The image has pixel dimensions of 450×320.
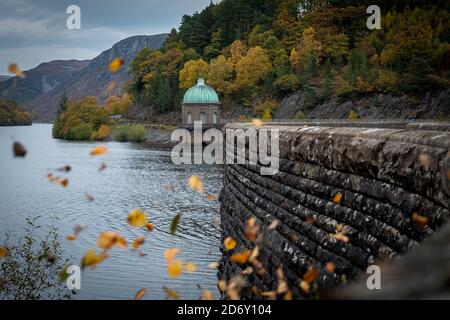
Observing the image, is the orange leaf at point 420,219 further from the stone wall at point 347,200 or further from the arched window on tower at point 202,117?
the arched window on tower at point 202,117

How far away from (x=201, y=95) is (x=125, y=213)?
7402 centimetres

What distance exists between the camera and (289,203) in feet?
32.0

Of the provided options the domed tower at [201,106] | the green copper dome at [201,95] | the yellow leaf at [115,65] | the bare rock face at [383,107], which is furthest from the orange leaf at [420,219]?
the green copper dome at [201,95]

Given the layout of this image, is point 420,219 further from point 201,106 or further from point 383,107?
point 201,106

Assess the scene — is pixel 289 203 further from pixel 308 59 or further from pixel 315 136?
pixel 308 59

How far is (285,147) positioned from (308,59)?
269ft

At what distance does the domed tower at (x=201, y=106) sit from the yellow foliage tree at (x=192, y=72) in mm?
8358

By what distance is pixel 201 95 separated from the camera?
335ft

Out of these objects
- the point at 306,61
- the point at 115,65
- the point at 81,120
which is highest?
the point at 306,61

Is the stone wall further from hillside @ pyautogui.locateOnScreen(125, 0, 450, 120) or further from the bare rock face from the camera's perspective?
hillside @ pyautogui.locateOnScreen(125, 0, 450, 120)

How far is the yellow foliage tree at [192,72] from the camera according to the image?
11256 cm

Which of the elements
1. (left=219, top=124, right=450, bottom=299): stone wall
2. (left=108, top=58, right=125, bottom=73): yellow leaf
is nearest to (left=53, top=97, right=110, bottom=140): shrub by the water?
(left=219, top=124, right=450, bottom=299): stone wall

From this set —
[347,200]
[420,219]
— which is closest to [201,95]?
[347,200]

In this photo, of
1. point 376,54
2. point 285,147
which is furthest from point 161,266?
point 376,54
